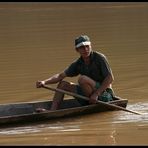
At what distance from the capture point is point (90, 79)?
923 centimetres

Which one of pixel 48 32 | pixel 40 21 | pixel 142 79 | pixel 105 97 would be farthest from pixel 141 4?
pixel 105 97

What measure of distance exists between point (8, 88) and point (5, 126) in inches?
132

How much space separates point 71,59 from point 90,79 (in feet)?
18.4

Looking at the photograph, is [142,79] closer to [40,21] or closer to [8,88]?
[8,88]

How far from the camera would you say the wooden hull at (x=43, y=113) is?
8.50 metres

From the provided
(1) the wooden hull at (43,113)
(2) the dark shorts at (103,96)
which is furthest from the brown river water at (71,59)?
(2) the dark shorts at (103,96)

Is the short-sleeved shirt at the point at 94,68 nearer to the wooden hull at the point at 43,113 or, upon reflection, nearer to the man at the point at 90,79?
the man at the point at 90,79

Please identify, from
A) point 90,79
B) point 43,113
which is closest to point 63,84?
point 90,79

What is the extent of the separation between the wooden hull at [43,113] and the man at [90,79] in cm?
16

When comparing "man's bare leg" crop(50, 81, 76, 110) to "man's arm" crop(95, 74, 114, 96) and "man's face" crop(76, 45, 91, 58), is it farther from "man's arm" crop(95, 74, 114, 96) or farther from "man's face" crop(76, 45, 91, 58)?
"man's face" crop(76, 45, 91, 58)

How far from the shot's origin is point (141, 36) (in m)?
18.8

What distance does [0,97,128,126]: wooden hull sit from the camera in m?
8.50

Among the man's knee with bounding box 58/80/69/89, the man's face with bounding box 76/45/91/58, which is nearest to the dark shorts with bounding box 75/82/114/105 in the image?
the man's knee with bounding box 58/80/69/89

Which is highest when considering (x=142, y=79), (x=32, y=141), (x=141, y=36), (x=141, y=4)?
(x=141, y=4)
